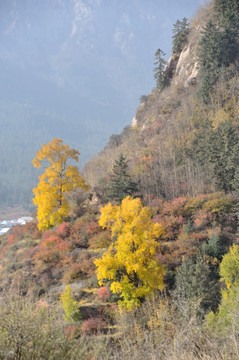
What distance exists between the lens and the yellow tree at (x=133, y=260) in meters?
14.7

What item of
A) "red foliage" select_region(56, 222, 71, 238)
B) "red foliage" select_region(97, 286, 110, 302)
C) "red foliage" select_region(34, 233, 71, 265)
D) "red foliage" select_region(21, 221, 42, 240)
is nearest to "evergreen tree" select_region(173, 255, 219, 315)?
"red foliage" select_region(97, 286, 110, 302)

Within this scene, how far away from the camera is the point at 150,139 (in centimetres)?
4231

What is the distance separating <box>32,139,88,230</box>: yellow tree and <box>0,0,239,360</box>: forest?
0.38 ft

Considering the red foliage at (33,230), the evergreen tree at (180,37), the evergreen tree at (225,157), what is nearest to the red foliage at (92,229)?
the red foliage at (33,230)

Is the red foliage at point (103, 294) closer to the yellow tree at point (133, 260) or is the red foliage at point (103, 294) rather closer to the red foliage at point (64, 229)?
the yellow tree at point (133, 260)

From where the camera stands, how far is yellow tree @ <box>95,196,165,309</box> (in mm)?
14742

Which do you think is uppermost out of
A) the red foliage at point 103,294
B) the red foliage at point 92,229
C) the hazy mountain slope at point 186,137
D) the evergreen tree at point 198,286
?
the hazy mountain slope at point 186,137

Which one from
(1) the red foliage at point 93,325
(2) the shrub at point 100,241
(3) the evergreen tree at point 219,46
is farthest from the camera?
(3) the evergreen tree at point 219,46

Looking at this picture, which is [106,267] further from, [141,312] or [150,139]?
[150,139]

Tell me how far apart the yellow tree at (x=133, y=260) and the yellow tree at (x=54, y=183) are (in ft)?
34.8

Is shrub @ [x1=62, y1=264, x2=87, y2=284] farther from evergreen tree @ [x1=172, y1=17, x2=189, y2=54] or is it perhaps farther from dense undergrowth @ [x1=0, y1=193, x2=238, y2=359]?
evergreen tree @ [x1=172, y1=17, x2=189, y2=54]

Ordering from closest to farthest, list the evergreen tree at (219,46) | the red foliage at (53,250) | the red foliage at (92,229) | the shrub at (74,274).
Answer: the shrub at (74,274), the red foliage at (53,250), the red foliage at (92,229), the evergreen tree at (219,46)

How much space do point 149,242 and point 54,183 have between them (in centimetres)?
1457

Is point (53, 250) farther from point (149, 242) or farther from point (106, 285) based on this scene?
point (149, 242)
